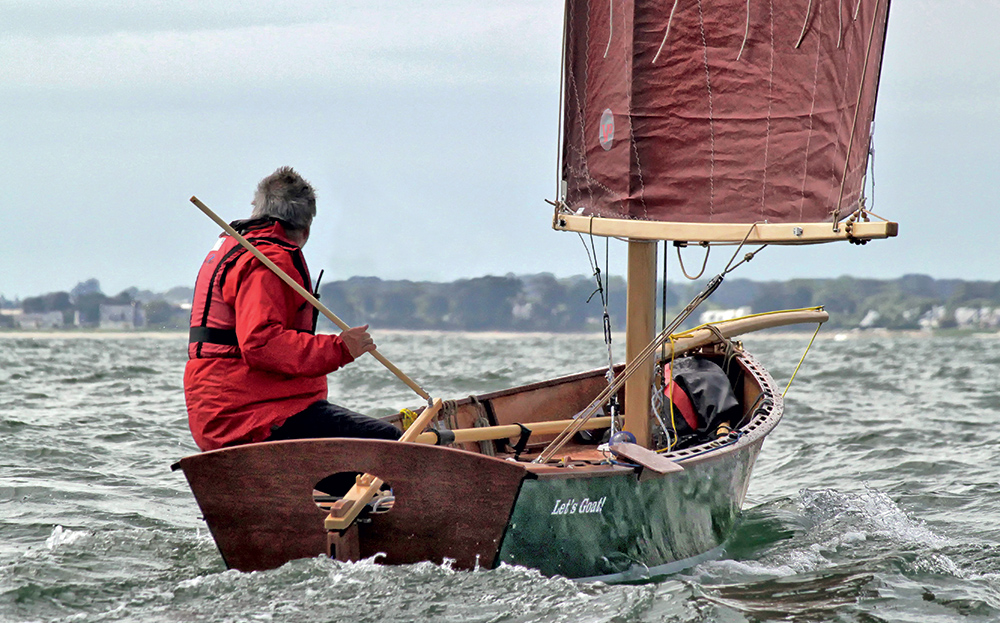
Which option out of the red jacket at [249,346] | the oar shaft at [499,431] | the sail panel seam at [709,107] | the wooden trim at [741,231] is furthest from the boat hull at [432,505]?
the sail panel seam at [709,107]

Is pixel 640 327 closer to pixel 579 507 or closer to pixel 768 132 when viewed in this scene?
pixel 768 132

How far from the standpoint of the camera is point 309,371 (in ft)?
16.0

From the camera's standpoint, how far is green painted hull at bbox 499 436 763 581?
4879mm

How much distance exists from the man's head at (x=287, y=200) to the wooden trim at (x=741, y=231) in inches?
78.4

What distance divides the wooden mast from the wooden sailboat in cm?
1

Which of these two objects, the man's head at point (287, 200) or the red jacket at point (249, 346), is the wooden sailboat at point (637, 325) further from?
the man's head at point (287, 200)

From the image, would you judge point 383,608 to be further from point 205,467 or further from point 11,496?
point 11,496

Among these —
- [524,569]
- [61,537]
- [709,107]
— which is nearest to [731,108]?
[709,107]

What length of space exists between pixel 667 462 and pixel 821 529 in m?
2.39

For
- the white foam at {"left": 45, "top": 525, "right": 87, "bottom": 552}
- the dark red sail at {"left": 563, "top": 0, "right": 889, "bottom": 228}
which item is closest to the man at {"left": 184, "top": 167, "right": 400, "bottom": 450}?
the white foam at {"left": 45, "top": 525, "right": 87, "bottom": 552}

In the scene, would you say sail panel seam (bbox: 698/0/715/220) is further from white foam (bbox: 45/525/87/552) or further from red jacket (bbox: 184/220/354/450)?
white foam (bbox: 45/525/87/552)

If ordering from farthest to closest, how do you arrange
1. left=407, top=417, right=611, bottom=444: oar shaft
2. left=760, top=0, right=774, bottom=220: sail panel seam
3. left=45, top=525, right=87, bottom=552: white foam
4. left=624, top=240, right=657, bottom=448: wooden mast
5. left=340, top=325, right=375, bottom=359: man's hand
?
1. left=624, top=240, right=657, bottom=448: wooden mast
2. left=760, top=0, right=774, bottom=220: sail panel seam
3. left=45, top=525, right=87, bottom=552: white foam
4. left=407, top=417, right=611, bottom=444: oar shaft
5. left=340, top=325, right=375, bottom=359: man's hand

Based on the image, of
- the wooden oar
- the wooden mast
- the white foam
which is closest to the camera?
the wooden oar

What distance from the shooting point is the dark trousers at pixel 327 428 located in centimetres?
509
